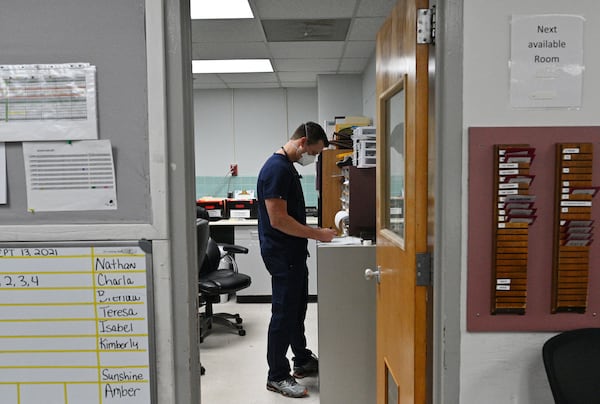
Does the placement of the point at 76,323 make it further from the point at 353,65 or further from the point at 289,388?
the point at 353,65

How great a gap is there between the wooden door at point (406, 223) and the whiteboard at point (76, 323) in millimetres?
741

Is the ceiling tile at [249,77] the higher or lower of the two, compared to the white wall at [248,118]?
higher

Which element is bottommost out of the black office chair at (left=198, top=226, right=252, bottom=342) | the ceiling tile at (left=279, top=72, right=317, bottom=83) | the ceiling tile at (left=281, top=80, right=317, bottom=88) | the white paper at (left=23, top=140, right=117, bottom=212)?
the black office chair at (left=198, top=226, right=252, bottom=342)

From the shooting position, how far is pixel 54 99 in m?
1.18

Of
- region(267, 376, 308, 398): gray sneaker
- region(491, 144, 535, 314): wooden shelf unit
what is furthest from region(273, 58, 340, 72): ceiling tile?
region(491, 144, 535, 314): wooden shelf unit

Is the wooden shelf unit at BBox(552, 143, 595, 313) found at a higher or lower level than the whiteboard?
higher

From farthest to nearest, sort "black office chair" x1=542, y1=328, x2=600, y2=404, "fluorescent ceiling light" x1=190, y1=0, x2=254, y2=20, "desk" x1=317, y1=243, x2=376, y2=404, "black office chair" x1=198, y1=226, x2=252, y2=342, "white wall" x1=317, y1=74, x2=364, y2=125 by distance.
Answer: "white wall" x1=317, y1=74, x2=364, y2=125 → "black office chair" x1=198, y1=226, x2=252, y2=342 → "fluorescent ceiling light" x1=190, y1=0, x2=254, y2=20 → "desk" x1=317, y1=243, x2=376, y2=404 → "black office chair" x1=542, y1=328, x2=600, y2=404

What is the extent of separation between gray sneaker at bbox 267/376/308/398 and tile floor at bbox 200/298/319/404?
3 cm

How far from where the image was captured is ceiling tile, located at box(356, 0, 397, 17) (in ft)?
9.40

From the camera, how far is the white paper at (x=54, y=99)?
3.86 ft

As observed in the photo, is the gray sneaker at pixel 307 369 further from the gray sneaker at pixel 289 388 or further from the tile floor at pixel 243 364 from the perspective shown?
the gray sneaker at pixel 289 388

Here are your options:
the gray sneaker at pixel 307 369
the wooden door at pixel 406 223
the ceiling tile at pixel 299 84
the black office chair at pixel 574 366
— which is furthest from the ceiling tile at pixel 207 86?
the black office chair at pixel 574 366

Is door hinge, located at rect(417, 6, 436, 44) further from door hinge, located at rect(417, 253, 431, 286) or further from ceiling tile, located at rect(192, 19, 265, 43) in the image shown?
ceiling tile, located at rect(192, 19, 265, 43)

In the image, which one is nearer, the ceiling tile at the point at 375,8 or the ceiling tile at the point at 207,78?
the ceiling tile at the point at 375,8
